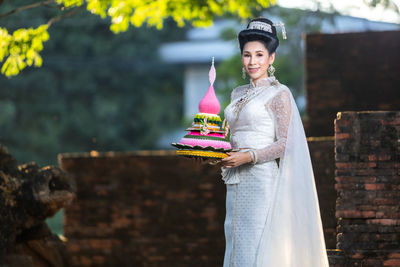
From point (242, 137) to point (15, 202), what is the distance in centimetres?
367

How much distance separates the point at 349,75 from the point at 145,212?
118 inches

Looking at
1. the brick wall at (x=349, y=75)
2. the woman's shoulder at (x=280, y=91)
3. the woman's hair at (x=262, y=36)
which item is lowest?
the woman's shoulder at (x=280, y=91)

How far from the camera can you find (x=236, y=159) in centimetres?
496

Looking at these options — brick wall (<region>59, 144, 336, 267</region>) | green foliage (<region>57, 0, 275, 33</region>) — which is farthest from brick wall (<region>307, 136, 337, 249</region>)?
green foliage (<region>57, 0, 275, 33</region>)

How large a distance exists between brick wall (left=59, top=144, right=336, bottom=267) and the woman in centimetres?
502

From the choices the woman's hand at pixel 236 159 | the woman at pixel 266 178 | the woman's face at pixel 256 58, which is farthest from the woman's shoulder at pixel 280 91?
the woman's hand at pixel 236 159

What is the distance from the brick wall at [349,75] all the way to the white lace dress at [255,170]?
566 centimetres

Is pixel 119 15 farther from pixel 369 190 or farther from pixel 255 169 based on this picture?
pixel 255 169

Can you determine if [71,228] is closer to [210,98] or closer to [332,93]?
[332,93]

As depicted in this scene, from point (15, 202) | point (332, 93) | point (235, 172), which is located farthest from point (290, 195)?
point (332, 93)

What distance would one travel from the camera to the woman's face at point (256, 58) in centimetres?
513

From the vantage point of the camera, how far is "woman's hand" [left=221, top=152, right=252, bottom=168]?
4953 mm

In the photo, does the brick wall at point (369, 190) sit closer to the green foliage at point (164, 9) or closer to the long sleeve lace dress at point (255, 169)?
the long sleeve lace dress at point (255, 169)

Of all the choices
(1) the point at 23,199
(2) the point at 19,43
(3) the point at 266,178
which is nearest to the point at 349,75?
(2) the point at 19,43
